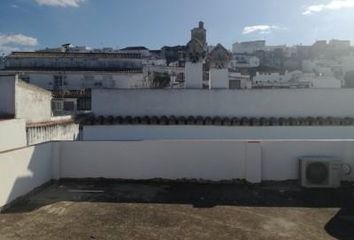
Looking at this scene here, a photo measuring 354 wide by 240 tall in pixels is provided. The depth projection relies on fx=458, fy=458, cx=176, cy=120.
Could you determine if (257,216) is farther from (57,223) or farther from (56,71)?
(56,71)

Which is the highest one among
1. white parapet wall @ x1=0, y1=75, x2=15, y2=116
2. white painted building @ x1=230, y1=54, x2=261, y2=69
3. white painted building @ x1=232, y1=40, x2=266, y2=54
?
white painted building @ x1=232, y1=40, x2=266, y2=54

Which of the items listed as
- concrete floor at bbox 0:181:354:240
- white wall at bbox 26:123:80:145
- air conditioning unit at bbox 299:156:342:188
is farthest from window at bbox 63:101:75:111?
air conditioning unit at bbox 299:156:342:188

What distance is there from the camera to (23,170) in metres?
10.2

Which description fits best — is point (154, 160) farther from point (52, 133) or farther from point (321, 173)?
point (52, 133)

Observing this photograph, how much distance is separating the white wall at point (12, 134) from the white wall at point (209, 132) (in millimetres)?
4365

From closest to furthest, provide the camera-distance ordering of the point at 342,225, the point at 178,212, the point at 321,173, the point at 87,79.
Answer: the point at 342,225
the point at 178,212
the point at 321,173
the point at 87,79

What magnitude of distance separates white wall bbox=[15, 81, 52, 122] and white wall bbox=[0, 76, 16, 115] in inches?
8.3

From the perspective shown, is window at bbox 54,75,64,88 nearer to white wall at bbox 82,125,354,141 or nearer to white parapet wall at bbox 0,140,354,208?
white wall at bbox 82,125,354,141

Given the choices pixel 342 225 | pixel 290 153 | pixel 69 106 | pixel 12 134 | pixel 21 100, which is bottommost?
pixel 342 225

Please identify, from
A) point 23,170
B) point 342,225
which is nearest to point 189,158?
point 23,170

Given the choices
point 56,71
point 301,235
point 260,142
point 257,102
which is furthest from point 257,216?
point 56,71

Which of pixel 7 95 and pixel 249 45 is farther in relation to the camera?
pixel 249 45

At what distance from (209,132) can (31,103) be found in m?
7.13

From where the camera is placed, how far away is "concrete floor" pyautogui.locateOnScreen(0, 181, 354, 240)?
26.0ft
